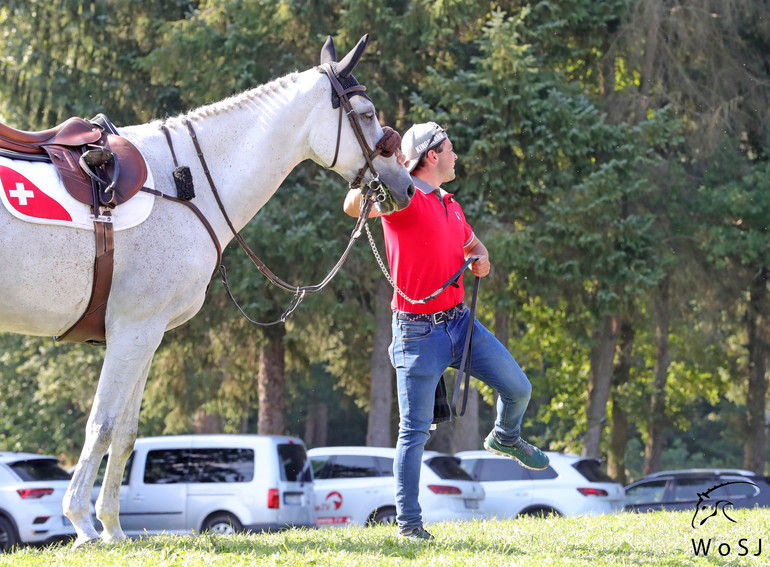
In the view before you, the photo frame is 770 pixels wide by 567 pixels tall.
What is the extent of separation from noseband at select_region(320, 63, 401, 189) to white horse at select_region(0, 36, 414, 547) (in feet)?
0.06

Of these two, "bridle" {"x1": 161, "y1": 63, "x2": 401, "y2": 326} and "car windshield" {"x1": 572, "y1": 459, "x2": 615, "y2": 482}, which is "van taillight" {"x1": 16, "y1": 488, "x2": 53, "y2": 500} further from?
"bridle" {"x1": 161, "y1": 63, "x2": 401, "y2": 326}

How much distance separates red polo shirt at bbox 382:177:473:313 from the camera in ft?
19.4

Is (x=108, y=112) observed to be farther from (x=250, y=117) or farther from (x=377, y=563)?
(x=377, y=563)

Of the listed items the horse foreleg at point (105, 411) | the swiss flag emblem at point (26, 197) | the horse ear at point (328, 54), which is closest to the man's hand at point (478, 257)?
the horse ear at point (328, 54)

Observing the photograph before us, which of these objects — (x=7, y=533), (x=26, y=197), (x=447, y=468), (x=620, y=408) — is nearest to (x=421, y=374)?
(x=26, y=197)

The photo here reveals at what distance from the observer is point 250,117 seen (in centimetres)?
615

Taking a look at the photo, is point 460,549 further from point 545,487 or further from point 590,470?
point 590,470

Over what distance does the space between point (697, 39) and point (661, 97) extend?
1496mm

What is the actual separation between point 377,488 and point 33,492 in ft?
17.3

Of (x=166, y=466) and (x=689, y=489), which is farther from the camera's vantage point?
(x=689, y=489)

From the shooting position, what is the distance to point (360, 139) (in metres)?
6.08

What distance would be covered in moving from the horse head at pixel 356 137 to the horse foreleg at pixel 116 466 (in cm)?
173

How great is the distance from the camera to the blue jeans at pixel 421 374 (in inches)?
230

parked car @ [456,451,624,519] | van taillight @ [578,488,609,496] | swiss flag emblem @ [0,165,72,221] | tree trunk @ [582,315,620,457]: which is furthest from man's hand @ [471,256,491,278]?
tree trunk @ [582,315,620,457]
